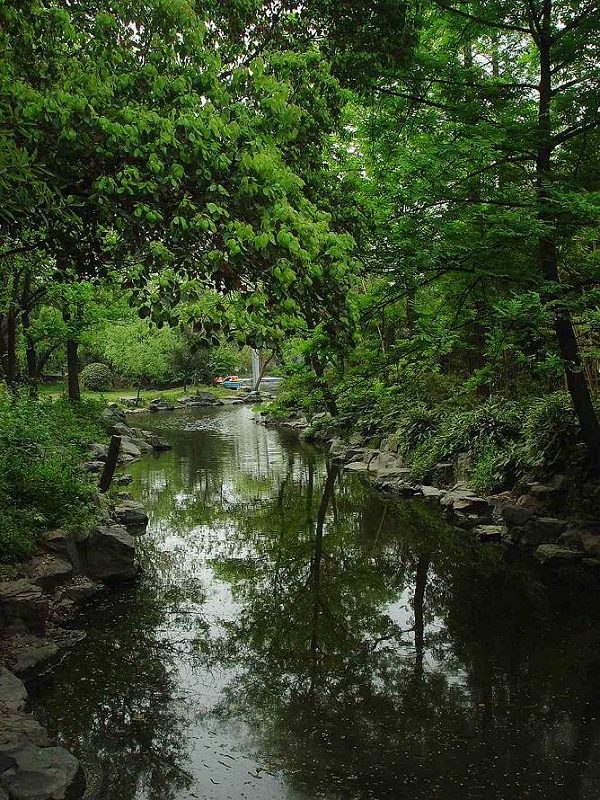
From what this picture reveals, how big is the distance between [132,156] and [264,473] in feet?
50.5

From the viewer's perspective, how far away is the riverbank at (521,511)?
1058 centimetres

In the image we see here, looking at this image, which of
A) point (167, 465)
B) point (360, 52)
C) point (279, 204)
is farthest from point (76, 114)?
point (167, 465)

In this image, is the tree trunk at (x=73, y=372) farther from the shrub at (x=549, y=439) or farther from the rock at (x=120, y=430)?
the shrub at (x=549, y=439)

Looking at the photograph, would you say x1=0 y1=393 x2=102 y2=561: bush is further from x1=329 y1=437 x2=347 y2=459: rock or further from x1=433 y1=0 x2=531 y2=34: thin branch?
x1=329 y1=437 x2=347 y2=459: rock

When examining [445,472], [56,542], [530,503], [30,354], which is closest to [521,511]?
[530,503]

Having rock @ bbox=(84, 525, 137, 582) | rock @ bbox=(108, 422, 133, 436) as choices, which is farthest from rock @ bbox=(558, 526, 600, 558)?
rock @ bbox=(108, 422, 133, 436)

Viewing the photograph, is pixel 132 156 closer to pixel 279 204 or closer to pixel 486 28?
pixel 279 204

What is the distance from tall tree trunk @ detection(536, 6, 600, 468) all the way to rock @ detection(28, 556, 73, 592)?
7.80 meters

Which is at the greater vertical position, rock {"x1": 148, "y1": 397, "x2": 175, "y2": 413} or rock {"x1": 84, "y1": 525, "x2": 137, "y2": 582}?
rock {"x1": 84, "y1": 525, "x2": 137, "y2": 582}

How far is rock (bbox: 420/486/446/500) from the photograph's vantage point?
582 inches

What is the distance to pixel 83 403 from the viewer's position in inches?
973

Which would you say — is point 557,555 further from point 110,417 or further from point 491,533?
point 110,417

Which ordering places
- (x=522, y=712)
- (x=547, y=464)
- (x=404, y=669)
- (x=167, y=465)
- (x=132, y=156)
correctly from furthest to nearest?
(x=167, y=465) → (x=547, y=464) → (x=404, y=669) → (x=522, y=712) → (x=132, y=156)

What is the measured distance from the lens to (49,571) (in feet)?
28.2
